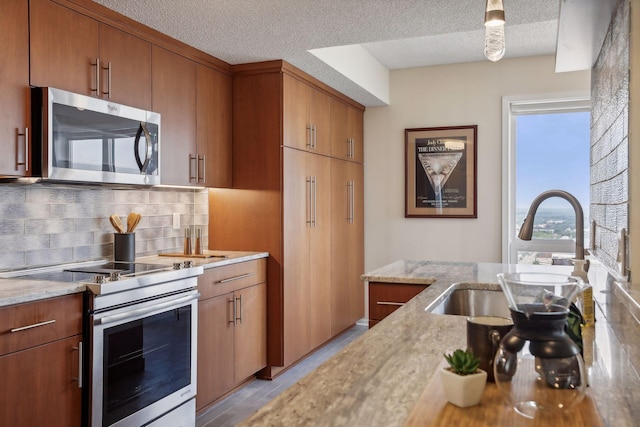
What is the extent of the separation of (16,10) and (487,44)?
1.94m

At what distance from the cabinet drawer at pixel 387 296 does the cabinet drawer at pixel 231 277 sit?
3.34ft

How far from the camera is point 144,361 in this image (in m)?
2.58

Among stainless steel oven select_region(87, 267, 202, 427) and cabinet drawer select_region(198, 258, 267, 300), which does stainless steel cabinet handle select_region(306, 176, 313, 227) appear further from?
stainless steel oven select_region(87, 267, 202, 427)

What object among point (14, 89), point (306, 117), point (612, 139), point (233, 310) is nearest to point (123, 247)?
point (233, 310)

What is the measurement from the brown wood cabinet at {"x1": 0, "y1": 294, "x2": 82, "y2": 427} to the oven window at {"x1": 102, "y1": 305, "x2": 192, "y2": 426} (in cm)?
15

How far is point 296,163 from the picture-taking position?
4020 millimetres

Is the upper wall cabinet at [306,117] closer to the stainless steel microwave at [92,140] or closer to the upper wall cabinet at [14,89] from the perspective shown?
the stainless steel microwave at [92,140]

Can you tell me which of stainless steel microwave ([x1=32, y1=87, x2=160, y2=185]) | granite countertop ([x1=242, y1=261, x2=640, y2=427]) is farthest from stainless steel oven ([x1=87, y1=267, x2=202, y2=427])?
granite countertop ([x1=242, y1=261, x2=640, y2=427])

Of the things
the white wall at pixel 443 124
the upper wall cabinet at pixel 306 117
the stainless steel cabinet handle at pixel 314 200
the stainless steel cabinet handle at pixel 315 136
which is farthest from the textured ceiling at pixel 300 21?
the white wall at pixel 443 124

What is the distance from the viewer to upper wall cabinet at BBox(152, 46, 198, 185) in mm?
3184

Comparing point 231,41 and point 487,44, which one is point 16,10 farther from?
point 487,44

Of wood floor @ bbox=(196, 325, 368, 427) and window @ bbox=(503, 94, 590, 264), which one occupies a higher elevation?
window @ bbox=(503, 94, 590, 264)

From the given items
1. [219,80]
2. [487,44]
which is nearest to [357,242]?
[219,80]

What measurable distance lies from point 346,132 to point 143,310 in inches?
118
